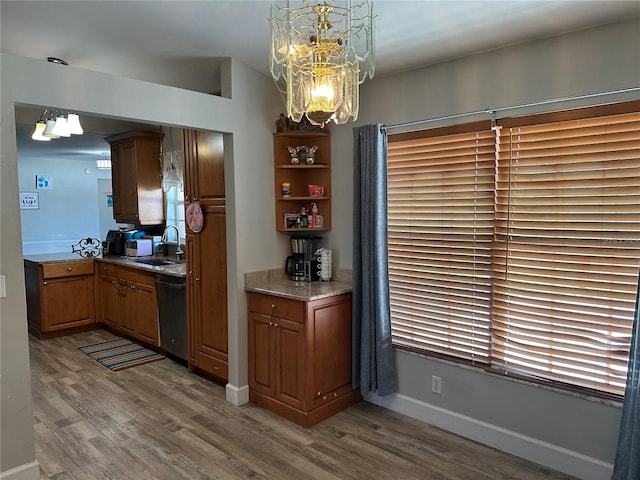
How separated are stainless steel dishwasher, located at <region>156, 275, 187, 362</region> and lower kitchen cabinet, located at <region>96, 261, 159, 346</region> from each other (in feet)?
0.43

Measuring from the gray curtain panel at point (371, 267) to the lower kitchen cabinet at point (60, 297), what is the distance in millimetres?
3693

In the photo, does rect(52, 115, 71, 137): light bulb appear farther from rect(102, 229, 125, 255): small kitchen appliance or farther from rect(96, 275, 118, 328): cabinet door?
rect(102, 229, 125, 255): small kitchen appliance

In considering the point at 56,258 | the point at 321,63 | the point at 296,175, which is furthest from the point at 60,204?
the point at 321,63

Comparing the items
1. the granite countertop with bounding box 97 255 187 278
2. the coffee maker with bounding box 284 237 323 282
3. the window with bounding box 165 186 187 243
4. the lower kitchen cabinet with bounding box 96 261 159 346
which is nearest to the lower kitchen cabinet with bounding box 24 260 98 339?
the lower kitchen cabinet with bounding box 96 261 159 346

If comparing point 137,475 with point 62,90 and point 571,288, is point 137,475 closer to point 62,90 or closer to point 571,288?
point 62,90

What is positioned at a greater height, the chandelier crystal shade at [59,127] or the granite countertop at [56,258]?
the chandelier crystal shade at [59,127]

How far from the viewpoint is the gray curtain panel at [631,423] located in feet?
6.71

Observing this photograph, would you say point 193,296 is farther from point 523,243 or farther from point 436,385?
point 523,243

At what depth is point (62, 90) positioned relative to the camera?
2293 millimetres

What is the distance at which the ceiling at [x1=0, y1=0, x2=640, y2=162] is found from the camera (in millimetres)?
2184

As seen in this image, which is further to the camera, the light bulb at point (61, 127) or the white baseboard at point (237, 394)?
the light bulb at point (61, 127)

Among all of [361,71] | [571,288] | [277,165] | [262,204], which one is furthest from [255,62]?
[571,288]

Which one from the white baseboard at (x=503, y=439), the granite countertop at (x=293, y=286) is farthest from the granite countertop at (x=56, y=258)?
the white baseboard at (x=503, y=439)

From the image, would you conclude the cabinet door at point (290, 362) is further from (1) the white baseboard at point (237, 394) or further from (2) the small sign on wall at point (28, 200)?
(2) the small sign on wall at point (28, 200)
